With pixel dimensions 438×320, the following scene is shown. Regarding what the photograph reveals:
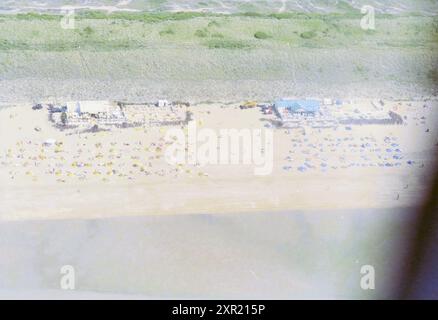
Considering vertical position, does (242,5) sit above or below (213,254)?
above

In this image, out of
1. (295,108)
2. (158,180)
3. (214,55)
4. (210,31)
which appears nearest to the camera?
(158,180)

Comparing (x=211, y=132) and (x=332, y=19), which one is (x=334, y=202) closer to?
(x=211, y=132)

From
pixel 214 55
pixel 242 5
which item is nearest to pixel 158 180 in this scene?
pixel 214 55

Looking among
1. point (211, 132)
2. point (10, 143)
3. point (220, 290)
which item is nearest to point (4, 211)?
point (10, 143)

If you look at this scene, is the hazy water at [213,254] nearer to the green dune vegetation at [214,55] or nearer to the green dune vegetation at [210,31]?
the green dune vegetation at [214,55]

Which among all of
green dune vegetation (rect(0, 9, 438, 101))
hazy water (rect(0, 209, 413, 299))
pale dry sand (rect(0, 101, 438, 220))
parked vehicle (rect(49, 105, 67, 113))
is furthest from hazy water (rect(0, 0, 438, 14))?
hazy water (rect(0, 209, 413, 299))

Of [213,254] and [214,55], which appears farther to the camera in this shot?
[214,55]

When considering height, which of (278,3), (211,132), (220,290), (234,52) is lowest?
(220,290)

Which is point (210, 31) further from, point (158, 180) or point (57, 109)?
point (158, 180)
